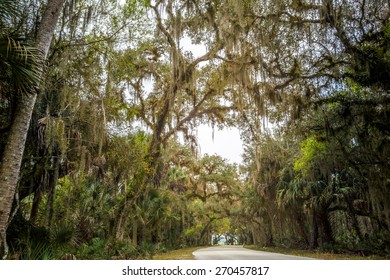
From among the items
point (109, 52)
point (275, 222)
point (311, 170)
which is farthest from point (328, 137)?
point (275, 222)

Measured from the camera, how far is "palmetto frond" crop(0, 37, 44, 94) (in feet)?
14.6

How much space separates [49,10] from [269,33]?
6399 millimetres

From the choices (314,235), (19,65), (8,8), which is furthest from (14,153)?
(314,235)

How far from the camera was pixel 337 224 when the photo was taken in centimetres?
1820

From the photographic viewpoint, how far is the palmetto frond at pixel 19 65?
14.6 feet

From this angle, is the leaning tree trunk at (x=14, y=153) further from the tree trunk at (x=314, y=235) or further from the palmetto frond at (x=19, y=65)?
the tree trunk at (x=314, y=235)

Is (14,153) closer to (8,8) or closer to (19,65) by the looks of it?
(19,65)

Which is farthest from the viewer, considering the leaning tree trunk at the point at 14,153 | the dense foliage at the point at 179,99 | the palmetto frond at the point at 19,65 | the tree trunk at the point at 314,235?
the tree trunk at the point at 314,235

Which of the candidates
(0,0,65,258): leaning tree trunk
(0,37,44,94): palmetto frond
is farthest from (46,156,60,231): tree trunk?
(0,37,44,94): palmetto frond

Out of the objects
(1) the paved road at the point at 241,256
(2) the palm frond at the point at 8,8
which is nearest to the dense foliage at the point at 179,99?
(2) the palm frond at the point at 8,8

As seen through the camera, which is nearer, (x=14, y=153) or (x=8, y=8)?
(x=8, y=8)

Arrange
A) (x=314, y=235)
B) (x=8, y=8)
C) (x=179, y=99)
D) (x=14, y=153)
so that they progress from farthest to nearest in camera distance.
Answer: (x=314, y=235), (x=179, y=99), (x=14, y=153), (x=8, y=8)

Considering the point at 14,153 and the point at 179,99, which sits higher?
the point at 179,99

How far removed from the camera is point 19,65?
4543mm
